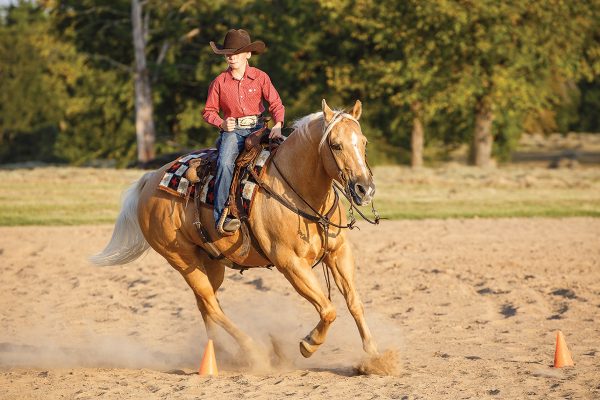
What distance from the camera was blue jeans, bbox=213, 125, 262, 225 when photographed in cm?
832

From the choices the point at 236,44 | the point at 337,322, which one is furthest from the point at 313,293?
the point at 337,322

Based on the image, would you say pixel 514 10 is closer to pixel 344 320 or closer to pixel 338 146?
pixel 344 320

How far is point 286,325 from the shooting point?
33.4ft

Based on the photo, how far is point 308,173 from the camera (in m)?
7.89

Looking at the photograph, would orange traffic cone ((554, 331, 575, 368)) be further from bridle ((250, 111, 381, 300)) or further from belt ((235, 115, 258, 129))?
belt ((235, 115, 258, 129))

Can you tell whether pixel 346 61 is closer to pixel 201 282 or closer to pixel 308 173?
pixel 201 282

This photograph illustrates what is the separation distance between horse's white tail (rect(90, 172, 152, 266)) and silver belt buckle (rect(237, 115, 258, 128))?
1802 millimetres

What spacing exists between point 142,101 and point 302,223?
26673 mm

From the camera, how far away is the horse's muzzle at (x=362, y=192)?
7008mm

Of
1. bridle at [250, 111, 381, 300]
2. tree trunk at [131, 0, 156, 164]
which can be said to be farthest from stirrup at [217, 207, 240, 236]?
tree trunk at [131, 0, 156, 164]

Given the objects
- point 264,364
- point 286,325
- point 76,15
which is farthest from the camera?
point 76,15

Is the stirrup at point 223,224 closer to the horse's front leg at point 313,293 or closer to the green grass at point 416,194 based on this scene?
the horse's front leg at point 313,293

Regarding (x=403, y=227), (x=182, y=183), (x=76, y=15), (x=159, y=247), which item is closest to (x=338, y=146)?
(x=182, y=183)

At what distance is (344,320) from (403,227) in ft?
24.7
